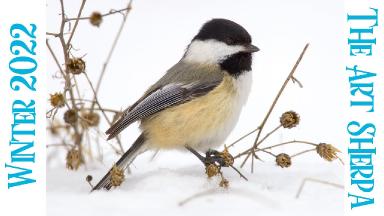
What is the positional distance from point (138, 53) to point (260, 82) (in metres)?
1.17

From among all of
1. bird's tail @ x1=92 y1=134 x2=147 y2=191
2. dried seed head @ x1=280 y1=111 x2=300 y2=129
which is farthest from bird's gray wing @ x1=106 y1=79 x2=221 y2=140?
dried seed head @ x1=280 y1=111 x2=300 y2=129

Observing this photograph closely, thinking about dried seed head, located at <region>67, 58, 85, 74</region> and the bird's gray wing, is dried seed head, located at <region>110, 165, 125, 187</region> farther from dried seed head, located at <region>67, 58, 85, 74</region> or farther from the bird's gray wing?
dried seed head, located at <region>67, 58, 85, 74</region>

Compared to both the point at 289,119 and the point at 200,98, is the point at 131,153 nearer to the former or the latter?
the point at 200,98

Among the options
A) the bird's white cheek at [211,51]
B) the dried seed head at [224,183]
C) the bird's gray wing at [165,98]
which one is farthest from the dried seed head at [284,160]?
the bird's white cheek at [211,51]

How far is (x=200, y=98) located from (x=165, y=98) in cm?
18

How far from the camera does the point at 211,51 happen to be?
3639mm

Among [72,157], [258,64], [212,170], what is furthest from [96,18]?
[258,64]

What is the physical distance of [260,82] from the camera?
5.84 meters

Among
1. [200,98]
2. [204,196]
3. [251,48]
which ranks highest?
[251,48]

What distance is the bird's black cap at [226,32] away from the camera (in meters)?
3.58

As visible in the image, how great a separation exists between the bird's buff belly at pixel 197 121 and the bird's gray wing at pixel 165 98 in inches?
1.2

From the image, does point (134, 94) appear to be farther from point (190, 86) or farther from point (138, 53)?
point (190, 86)

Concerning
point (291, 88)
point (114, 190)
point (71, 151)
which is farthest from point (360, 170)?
point (291, 88)

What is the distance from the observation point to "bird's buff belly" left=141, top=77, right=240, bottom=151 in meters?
3.47
